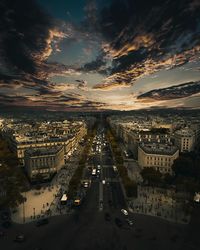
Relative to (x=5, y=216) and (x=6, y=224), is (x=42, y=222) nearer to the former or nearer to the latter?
(x=6, y=224)

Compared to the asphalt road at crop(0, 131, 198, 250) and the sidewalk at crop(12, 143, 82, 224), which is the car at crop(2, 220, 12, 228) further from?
the sidewalk at crop(12, 143, 82, 224)

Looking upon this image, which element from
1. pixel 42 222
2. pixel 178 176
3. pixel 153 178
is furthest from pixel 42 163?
pixel 178 176

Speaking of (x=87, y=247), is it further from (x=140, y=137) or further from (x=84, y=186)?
(x=140, y=137)

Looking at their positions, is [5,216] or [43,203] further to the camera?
[43,203]

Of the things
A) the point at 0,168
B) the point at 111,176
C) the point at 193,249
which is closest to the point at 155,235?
the point at 193,249

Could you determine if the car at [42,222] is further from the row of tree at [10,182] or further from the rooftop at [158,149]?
the rooftop at [158,149]
